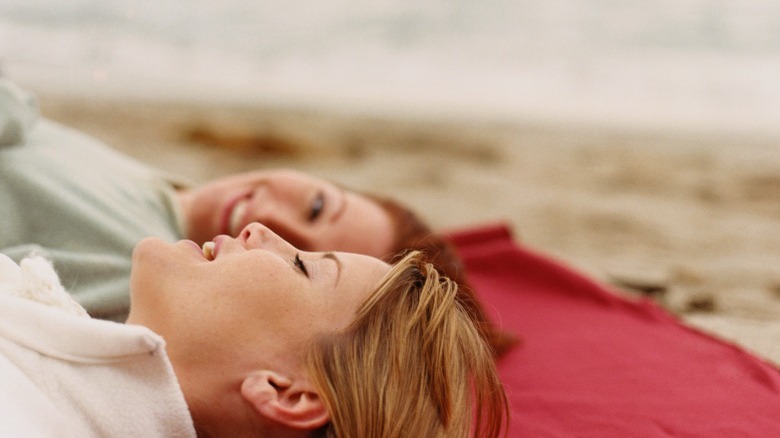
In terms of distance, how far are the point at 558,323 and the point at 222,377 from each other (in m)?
0.80

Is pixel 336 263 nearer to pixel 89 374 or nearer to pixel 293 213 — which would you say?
pixel 89 374

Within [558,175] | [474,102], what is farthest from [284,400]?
[474,102]

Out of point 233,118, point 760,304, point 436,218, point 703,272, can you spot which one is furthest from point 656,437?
point 233,118

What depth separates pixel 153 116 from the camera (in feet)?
8.54

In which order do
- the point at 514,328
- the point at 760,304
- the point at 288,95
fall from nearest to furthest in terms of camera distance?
the point at 514,328, the point at 760,304, the point at 288,95

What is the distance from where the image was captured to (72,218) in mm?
1118

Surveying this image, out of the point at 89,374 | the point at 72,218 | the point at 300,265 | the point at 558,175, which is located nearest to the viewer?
the point at 89,374

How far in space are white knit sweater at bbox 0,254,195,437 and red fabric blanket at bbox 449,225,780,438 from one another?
1.55ft

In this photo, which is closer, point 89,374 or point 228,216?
point 89,374

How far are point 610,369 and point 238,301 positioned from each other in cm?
64

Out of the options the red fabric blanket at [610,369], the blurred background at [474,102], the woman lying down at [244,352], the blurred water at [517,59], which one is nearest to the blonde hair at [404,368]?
the woman lying down at [244,352]

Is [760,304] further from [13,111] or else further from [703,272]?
[13,111]

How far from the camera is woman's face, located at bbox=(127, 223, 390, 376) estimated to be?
2.29 ft

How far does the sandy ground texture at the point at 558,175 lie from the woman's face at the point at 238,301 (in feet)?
3.04
